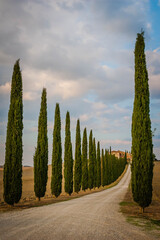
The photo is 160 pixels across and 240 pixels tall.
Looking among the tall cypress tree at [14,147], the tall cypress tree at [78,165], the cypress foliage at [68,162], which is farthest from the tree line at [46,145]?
the tall cypress tree at [78,165]

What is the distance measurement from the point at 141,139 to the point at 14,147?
28.3 ft

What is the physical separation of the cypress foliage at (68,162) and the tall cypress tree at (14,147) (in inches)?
557

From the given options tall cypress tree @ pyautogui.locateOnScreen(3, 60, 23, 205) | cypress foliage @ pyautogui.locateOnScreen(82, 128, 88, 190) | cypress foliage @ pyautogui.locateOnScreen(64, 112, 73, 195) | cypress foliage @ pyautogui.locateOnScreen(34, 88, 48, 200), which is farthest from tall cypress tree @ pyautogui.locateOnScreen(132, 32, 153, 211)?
cypress foliage @ pyautogui.locateOnScreen(82, 128, 88, 190)

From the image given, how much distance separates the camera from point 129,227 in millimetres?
7547

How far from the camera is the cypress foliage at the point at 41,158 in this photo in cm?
1873

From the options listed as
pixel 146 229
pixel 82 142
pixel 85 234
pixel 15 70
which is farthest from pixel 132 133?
pixel 82 142

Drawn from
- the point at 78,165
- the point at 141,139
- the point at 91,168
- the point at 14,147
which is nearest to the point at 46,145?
the point at 14,147

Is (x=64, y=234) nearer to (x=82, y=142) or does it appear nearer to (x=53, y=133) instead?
(x=53, y=133)

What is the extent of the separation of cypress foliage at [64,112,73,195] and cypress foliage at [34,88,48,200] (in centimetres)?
855

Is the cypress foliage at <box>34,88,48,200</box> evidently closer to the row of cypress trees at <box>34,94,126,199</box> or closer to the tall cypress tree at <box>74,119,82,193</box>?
the row of cypress trees at <box>34,94,126,199</box>

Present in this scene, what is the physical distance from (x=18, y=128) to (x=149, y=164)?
364 inches

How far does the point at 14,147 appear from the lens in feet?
45.9

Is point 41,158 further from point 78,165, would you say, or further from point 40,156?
point 78,165

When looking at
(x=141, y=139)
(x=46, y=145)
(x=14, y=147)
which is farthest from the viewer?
(x=46, y=145)
